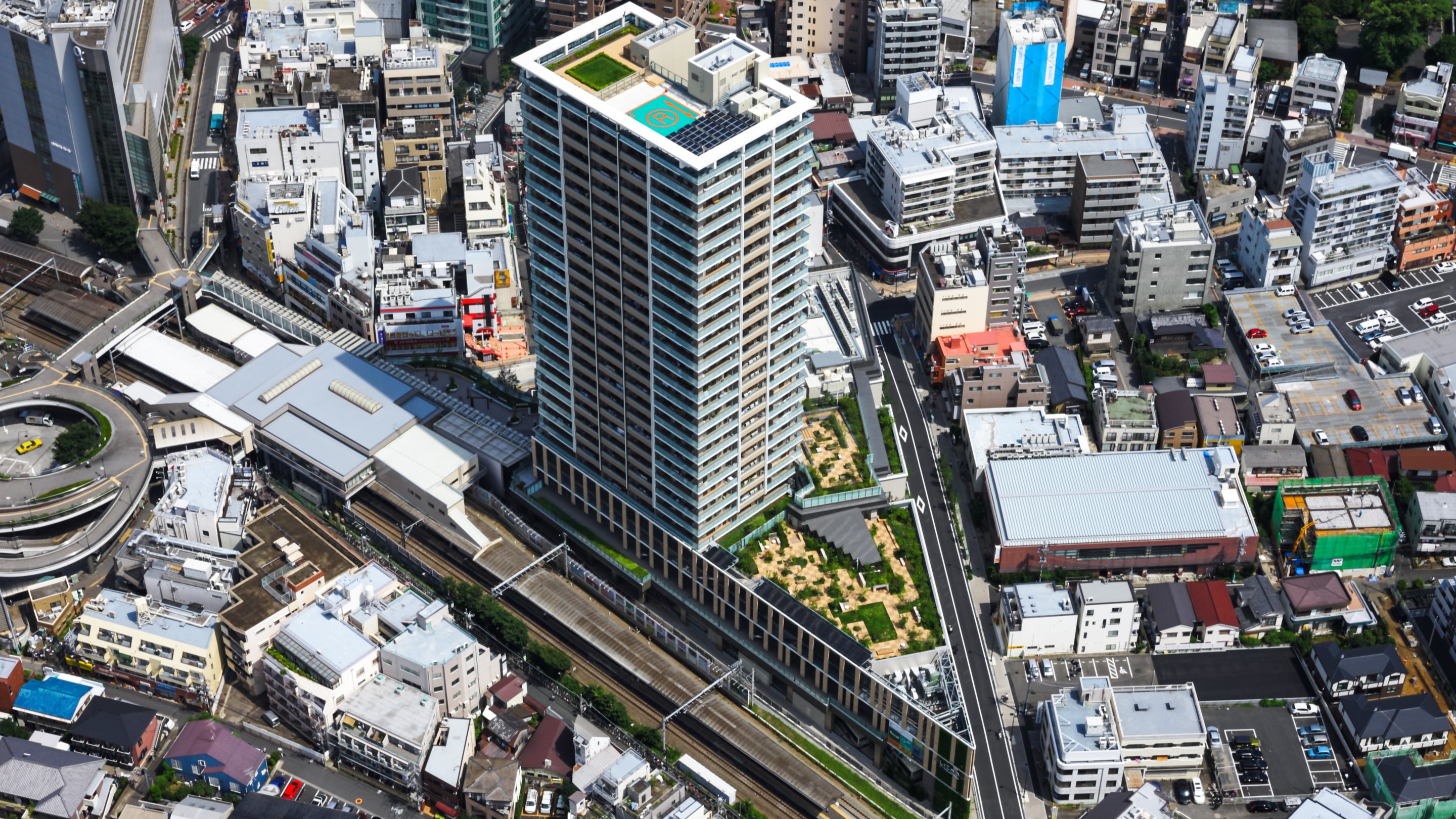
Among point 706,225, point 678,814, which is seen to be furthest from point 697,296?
point 678,814

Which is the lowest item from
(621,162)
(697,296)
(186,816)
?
(186,816)

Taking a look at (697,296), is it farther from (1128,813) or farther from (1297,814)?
(1297,814)

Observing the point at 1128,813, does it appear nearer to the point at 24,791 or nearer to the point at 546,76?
the point at 546,76

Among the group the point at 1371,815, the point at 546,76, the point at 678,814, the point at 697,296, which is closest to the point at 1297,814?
the point at 1371,815

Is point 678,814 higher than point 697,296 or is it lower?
lower

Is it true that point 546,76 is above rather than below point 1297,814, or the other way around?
above

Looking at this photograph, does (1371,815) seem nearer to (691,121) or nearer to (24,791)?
(691,121)
